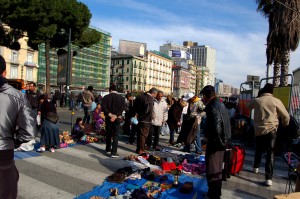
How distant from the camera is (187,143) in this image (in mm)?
8742

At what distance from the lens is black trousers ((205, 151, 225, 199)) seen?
15.5ft

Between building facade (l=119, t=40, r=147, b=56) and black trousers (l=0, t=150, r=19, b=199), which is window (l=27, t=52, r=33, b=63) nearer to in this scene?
building facade (l=119, t=40, r=147, b=56)

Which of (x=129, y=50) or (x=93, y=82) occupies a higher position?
(x=129, y=50)

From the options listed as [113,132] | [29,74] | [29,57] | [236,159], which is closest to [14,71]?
[29,74]

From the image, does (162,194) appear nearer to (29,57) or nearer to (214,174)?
(214,174)

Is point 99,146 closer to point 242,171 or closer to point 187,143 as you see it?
point 187,143

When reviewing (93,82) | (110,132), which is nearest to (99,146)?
(110,132)

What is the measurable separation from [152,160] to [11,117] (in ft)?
16.5

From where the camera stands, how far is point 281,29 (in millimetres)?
16734

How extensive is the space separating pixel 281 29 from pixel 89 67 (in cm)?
6619

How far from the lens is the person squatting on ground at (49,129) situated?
8.26 meters

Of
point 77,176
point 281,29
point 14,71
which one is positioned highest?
point 281,29

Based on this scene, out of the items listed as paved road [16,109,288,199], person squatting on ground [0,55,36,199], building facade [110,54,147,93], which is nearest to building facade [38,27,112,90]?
building facade [110,54,147,93]

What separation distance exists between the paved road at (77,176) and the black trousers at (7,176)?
7.50ft
